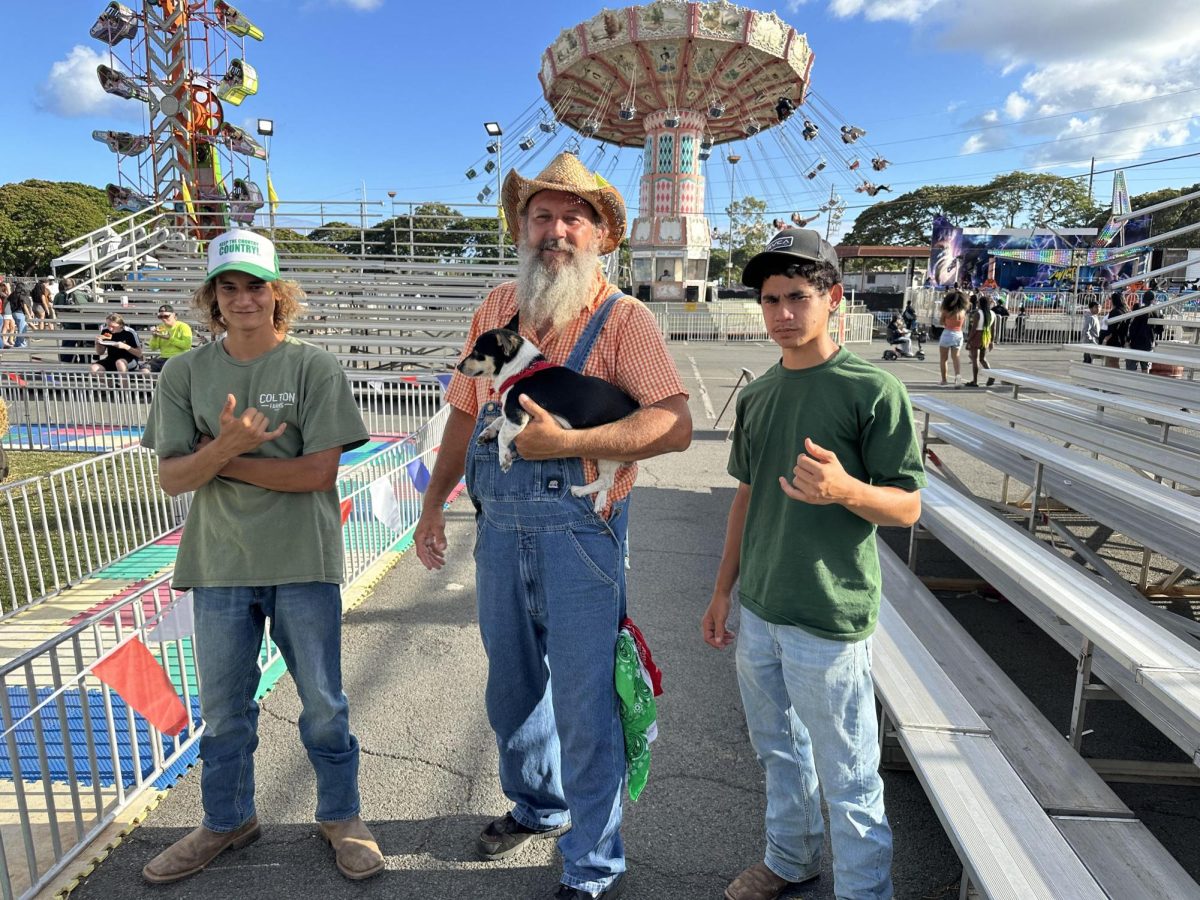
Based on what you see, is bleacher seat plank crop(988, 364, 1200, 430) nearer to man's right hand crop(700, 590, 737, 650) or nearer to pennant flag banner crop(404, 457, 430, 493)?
man's right hand crop(700, 590, 737, 650)

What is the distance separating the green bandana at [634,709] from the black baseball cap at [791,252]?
119cm

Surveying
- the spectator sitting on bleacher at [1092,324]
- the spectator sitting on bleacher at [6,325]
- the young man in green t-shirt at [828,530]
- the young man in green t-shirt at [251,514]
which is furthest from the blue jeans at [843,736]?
the spectator sitting on bleacher at [1092,324]

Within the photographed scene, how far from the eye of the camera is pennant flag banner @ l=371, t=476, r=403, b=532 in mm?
4430

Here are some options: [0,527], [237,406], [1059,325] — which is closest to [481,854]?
[237,406]

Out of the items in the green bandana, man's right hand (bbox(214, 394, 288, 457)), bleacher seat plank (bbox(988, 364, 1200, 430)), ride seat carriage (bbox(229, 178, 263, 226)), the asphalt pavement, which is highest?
ride seat carriage (bbox(229, 178, 263, 226))

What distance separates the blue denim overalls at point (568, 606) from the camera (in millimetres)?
2188

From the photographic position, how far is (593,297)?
2295 millimetres

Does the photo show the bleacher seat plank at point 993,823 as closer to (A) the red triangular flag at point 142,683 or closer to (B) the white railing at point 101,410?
(A) the red triangular flag at point 142,683

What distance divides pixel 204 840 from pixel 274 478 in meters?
1.35

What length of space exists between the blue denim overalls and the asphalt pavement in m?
0.43

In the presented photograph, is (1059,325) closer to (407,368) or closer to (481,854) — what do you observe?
(407,368)

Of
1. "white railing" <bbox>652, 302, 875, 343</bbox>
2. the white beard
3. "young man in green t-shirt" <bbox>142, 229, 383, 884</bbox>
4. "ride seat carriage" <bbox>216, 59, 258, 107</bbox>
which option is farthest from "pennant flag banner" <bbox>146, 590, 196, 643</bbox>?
"white railing" <bbox>652, 302, 875, 343</bbox>

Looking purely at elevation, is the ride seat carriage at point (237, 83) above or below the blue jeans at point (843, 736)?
above

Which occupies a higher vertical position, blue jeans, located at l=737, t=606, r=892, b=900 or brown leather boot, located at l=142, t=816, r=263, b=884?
blue jeans, located at l=737, t=606, r=892, b=900
